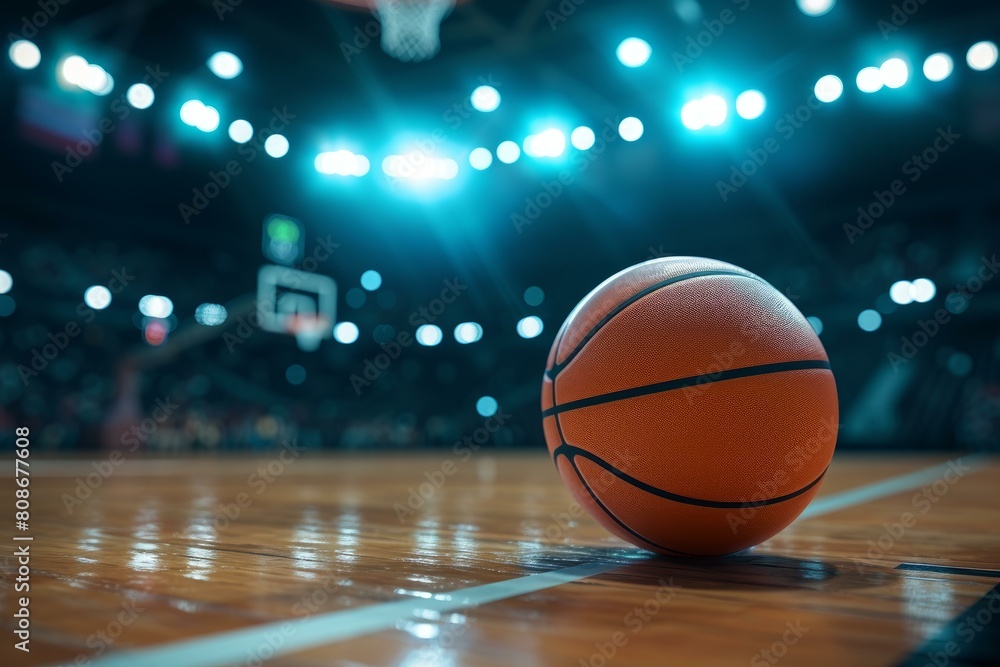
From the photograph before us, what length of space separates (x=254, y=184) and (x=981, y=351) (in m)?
14.2

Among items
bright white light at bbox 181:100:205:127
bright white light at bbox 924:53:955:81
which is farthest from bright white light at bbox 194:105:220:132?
bright white light at bbox 924:53:955:81

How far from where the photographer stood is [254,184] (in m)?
15.6

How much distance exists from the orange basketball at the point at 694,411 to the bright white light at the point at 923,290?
14.4m

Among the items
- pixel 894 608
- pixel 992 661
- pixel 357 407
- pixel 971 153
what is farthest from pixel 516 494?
pixel 357 407

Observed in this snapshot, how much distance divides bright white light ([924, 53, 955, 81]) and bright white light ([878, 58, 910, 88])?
290 millimetres

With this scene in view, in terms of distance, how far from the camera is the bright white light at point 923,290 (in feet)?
47.2

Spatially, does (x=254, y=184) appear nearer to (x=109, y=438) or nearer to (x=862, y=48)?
(x=109, y=438)

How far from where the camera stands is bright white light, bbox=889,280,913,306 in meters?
14.8

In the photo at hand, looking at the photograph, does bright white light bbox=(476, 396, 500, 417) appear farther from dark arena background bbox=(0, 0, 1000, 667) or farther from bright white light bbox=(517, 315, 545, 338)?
bright white light bbox=(517, 315, 545, 338)

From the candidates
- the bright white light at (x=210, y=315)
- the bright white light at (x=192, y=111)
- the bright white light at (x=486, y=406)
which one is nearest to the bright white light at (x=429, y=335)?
the bright white light at (x=486, y=406)

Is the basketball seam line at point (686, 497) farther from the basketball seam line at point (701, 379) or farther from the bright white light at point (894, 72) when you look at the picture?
the bright white light at point (894, 72)

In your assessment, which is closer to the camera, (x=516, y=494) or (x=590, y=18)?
(x=516, y=494)

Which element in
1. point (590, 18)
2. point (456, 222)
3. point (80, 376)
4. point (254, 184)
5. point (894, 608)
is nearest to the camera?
point (894, 608)

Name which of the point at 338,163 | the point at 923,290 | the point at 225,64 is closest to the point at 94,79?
the point at 225,64
